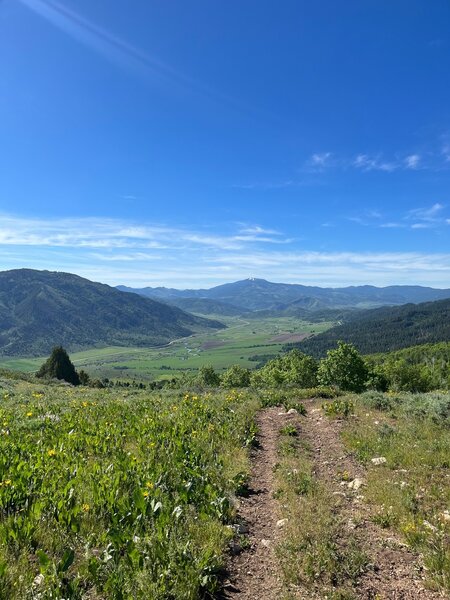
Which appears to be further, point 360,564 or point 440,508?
point 440,508

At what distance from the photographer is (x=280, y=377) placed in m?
67.1

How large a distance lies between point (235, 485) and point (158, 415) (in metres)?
6.16

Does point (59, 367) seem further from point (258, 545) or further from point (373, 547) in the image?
point (373, 547)

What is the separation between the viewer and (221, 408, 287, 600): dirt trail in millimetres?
5109

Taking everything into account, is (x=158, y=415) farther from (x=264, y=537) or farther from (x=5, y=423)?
(x=264, y=537)

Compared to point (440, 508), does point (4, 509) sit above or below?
above

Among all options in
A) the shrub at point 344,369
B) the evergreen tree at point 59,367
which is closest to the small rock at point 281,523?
the shrub at point 344,369

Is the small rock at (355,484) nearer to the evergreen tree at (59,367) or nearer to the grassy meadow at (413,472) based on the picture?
the grassy meadow at (413,472)

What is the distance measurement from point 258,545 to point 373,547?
6.29 ft

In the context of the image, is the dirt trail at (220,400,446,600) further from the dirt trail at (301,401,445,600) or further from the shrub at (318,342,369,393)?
the shrub at (318,342,369,393)

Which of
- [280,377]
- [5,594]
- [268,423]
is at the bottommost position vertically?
[280,377]

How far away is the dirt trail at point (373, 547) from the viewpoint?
5.03 m

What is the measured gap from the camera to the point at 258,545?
6.22 meters

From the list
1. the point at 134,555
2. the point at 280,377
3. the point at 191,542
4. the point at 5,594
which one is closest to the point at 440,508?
the point at 191,542
